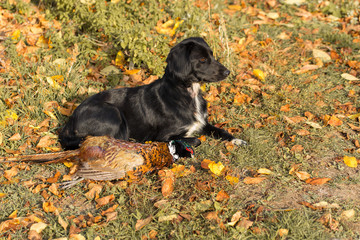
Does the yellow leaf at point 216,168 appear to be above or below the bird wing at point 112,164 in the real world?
below

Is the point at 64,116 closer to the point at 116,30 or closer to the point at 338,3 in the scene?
the point at 116,30

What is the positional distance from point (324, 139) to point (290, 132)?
399 mm

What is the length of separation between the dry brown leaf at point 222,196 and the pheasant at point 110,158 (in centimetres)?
72

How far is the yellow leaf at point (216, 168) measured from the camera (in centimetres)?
362

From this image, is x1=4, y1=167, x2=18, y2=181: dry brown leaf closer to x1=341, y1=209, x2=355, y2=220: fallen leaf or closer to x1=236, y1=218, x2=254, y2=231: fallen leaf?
x1=236, y1=218, x2=254, y2=231: fallen leaf

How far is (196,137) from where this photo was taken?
448 cm

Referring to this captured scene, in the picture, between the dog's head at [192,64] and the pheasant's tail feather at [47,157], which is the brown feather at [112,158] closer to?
the pheasant's tail feather at [47,157]

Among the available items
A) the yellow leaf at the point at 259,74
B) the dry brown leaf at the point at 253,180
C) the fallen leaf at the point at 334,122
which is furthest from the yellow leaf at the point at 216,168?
the yellow leaf at the point at 259,74

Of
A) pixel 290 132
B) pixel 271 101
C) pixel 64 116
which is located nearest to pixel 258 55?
pixel 271 101

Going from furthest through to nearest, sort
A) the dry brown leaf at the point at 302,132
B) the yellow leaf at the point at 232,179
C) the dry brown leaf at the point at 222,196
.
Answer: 1. the dry brown leaf at the point at 302,132
2. the yellow leaf at the point at 232,179
3. the dry brown leaf at the point at 222,196

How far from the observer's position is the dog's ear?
409 cm

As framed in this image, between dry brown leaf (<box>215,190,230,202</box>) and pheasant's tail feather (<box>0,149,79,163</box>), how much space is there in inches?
Answer: 58.8

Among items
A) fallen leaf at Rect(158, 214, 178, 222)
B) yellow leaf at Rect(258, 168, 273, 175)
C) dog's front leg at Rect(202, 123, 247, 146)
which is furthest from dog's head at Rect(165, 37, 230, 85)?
fallen leaf at Rect(158, 214, 178, 222)

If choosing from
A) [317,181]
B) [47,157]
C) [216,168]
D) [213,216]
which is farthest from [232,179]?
[47,157]
